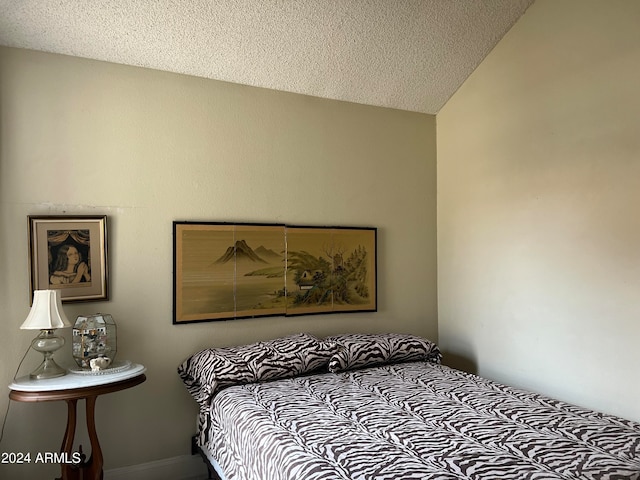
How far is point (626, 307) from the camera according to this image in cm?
259

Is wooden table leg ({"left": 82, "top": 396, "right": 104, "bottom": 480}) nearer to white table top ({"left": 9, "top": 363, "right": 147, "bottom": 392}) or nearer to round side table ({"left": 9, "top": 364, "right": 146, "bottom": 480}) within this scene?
round side table ({"left": 9, "top": 364, "right": 146, "bottom": 480})

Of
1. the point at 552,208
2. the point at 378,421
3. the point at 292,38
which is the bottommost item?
the point at 378,421

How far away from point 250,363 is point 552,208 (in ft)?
6.43

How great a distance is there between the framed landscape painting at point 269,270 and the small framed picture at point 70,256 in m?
0.43

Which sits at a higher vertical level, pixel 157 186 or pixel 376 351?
pixel 157 186

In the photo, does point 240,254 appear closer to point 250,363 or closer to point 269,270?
point 269,270

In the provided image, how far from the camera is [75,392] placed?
234 centimetres

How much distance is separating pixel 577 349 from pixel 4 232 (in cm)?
314

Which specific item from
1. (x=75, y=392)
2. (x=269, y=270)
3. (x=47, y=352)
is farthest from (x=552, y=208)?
(x=47, y=352)

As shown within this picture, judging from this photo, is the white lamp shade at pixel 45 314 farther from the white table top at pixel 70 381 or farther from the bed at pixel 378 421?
the bed at pixel 378 421

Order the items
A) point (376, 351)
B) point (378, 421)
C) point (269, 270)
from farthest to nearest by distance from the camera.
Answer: point (269, 270) < point (376, 351) < point (378, 421)

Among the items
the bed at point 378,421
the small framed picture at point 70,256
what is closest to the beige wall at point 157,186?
the small framed picture at point 70,256

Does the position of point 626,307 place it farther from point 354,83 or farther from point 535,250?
point 354,83

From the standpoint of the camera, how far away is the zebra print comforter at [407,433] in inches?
69.8
